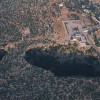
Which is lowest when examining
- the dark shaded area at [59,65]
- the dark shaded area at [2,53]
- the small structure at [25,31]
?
the dark shaded area at [59,65]

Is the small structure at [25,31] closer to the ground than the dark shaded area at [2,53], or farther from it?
closer to the ground

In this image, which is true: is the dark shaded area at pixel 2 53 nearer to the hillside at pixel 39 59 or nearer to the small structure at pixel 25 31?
the hillside at pixel 39 59

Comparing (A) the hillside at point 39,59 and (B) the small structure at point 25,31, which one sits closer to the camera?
(A) the hillside at point 39,59

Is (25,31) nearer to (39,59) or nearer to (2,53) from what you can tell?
(2,53)

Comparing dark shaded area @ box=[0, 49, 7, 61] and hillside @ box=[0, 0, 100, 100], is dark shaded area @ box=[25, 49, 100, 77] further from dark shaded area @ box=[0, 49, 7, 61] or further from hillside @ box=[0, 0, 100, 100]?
dark shaded area @ box=[0, 49, 7, 61]

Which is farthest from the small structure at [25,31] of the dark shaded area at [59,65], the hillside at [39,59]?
the dark shaded area at [59,65]

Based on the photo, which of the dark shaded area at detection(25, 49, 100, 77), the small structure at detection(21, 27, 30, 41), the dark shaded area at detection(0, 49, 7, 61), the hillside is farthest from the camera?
the small structure at detection(21, 27, 30, 41)

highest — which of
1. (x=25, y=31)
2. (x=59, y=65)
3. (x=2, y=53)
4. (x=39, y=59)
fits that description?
(x=2, y=53)

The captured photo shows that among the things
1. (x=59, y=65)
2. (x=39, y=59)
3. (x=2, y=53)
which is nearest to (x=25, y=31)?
(x=2, y=53)

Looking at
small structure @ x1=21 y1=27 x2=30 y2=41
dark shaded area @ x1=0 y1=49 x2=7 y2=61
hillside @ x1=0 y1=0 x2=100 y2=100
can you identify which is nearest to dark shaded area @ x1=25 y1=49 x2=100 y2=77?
hillside @ x1=0 y1=0 x2=100 y2=100

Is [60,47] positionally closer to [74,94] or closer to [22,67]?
[22,67]
